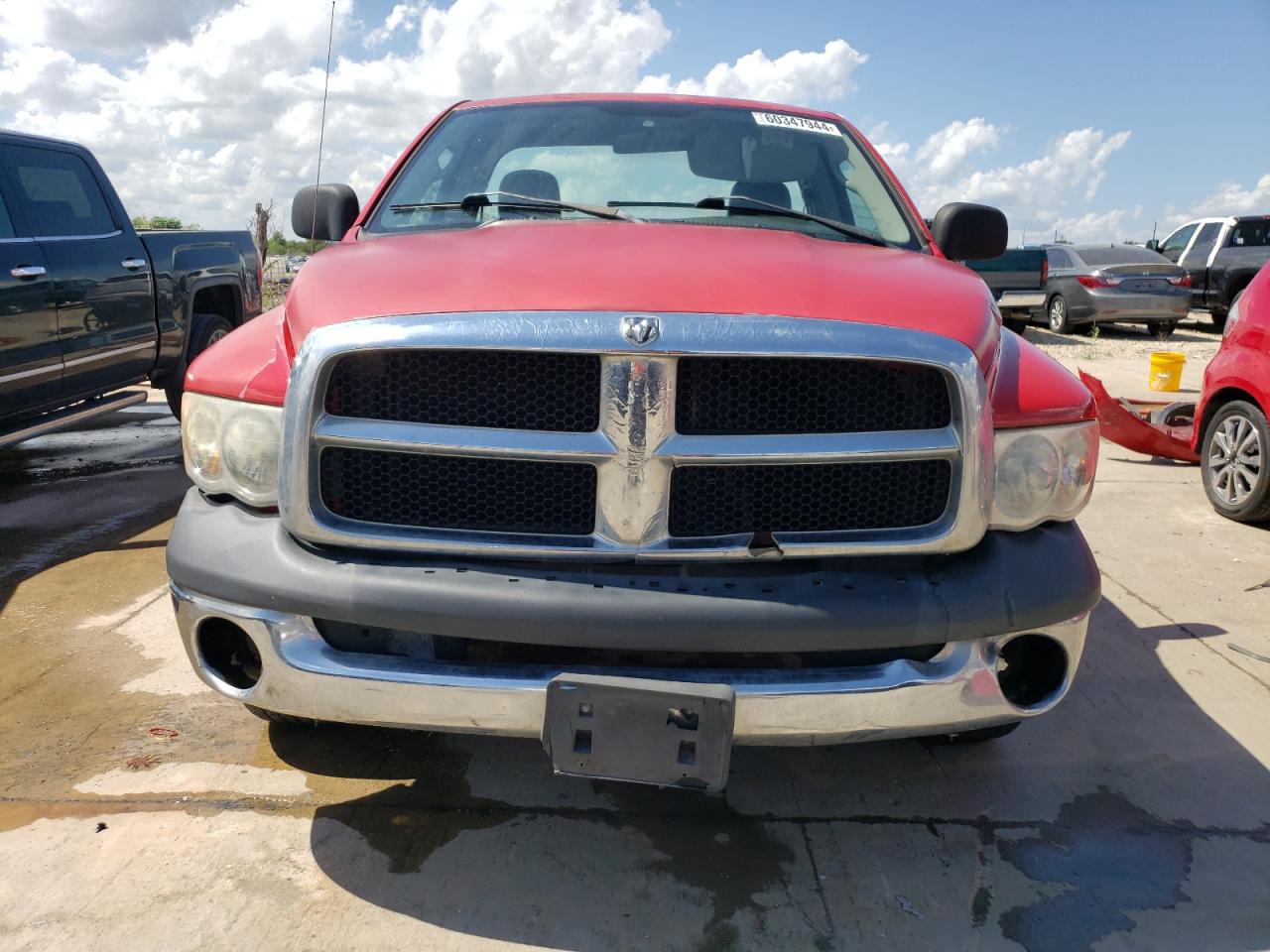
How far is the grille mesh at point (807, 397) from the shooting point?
2053 mm

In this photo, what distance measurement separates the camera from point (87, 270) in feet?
18.1

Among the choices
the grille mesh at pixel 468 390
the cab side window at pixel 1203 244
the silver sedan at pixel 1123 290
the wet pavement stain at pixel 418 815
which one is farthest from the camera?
the cab side window at pixel 1203 244

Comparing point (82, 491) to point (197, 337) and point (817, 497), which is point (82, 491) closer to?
point (197, 337)

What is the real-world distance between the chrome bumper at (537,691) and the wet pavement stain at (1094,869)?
1.70 ft

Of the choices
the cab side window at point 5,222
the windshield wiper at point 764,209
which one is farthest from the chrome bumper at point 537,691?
the cab side window at point 5,222

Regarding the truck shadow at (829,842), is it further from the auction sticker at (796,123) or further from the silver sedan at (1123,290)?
the silver sedan at (1123,290)

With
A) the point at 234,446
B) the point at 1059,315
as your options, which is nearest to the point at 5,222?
the point at 234,446

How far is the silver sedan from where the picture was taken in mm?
14953

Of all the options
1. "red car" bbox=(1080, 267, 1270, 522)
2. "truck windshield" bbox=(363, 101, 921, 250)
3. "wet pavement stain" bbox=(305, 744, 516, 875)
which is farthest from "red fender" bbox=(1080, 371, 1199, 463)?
"wet pavement stain" bbox=(305, 744, 516, 875)

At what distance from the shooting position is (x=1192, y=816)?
266 cm

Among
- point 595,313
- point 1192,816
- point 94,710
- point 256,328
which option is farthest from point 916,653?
point 94,710

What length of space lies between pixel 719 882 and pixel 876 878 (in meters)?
0.38

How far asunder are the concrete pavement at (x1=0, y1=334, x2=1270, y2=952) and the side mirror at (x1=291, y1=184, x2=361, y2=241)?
62.4 inches

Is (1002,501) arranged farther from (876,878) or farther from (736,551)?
(876,878)
